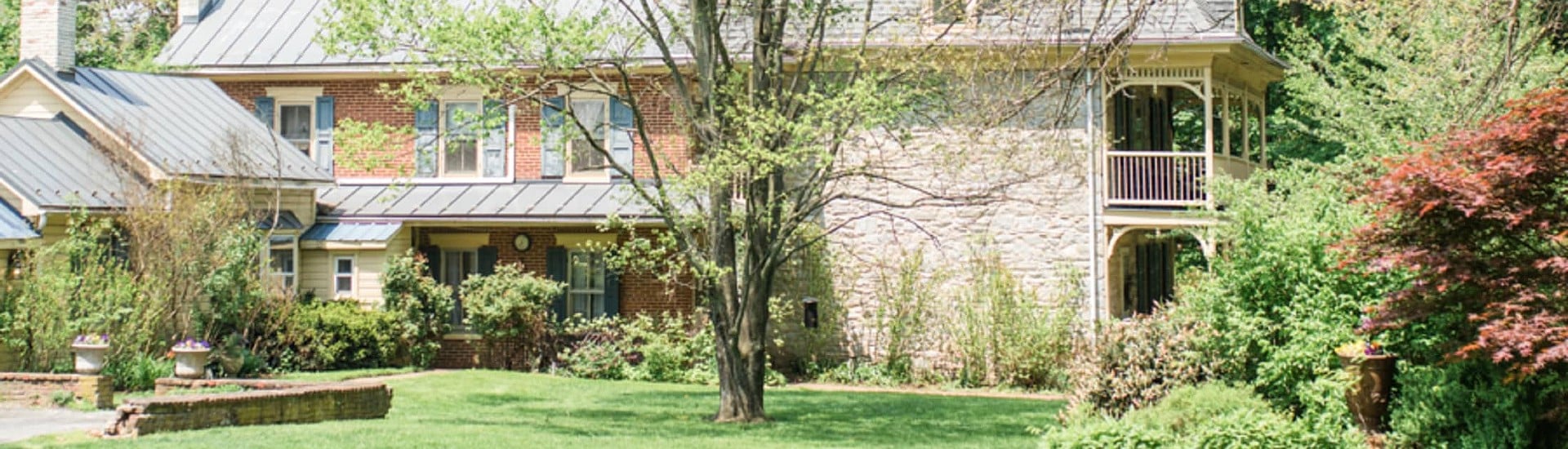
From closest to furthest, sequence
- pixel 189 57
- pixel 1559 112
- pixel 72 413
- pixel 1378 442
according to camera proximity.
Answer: pixel 1559 112 → pixel 1378 442 → pixel 72 413 → pixel 189 57

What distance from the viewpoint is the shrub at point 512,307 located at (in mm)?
23781

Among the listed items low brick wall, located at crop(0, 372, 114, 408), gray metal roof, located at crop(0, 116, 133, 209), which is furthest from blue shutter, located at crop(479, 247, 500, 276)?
low brick wall, located at crop(0, 372, 114, 408)

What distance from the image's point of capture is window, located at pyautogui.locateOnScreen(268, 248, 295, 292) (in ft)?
79.6

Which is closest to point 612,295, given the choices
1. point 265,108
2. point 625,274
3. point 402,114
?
point 625,274

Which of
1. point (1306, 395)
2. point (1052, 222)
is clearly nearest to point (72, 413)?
point (1306, 395)

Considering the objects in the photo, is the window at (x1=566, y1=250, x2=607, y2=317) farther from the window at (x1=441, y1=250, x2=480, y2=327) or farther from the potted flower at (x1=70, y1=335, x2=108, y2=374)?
the potted flower at (x1=70, y1=335, x2=108, y2=374)

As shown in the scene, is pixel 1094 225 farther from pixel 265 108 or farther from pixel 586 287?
pixel 265 108

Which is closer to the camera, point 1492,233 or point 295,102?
point 1492,233

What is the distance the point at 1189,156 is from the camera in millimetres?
22969

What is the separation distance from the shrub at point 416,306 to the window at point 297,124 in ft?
9.74

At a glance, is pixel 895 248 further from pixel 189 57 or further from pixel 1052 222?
pixel 189 57

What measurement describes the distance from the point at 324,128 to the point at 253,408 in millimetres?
11384

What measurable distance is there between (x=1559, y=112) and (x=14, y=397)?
14.5m

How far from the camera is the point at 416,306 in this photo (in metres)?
23.9
